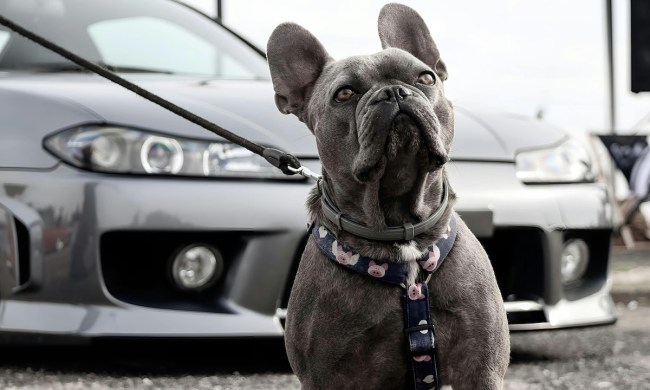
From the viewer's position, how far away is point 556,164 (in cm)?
505

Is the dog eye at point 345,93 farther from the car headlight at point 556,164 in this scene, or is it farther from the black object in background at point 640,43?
the black object in background at point 640,43

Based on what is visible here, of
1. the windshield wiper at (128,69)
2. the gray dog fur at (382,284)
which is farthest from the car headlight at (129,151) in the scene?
the gray dog fur at (382,284)

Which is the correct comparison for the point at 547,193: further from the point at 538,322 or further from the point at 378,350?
the point at 378,350

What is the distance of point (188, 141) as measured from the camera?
14.7 ft

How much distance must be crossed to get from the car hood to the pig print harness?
5.18 feet

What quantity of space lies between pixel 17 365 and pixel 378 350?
85.3 inches

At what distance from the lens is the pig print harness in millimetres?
2828

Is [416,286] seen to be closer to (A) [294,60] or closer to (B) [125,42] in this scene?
(A) [294,60]

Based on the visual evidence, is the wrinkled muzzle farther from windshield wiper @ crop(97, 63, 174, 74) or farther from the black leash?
windshield wiper @ crop(97, 63, 174, 74)

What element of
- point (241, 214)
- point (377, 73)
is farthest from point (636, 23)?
point (377, 73)

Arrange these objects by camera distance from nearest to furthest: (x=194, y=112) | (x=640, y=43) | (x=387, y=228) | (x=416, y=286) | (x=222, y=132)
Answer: (x=416, y=286) → (x=387, y=228) → (x=222, y=132) → (x=194, y=112) → (x=640, y=43)

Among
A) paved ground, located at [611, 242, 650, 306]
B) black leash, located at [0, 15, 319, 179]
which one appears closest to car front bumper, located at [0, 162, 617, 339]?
black leash, located at [0, 15, 319, 179]

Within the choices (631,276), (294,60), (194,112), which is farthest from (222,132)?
(631,276)

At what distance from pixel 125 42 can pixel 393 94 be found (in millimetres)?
3023
